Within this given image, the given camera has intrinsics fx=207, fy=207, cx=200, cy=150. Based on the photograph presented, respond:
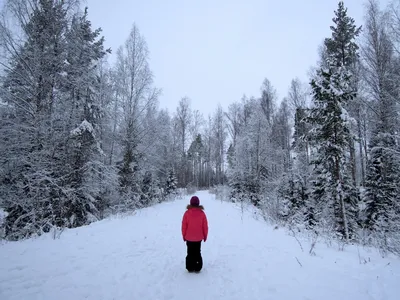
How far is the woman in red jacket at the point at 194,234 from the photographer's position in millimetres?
4422

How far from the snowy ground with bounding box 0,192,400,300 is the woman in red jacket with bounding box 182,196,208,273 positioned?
0.22 m

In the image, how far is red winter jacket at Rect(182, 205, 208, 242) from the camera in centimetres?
452

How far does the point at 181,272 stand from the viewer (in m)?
4.40

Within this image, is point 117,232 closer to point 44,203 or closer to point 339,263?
point 44,203

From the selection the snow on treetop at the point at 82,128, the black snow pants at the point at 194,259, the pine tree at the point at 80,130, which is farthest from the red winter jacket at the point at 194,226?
the snow on treetop at the point at 82,128

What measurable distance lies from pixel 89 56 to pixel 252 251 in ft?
40.8

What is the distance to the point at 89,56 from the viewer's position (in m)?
11.5

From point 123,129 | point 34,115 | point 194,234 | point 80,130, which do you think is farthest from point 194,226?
point 123,129

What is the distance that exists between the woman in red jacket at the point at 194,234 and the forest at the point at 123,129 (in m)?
4.80

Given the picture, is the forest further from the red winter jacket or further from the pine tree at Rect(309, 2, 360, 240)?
the red winter jacket

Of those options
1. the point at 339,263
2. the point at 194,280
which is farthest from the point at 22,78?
the point at 339,263

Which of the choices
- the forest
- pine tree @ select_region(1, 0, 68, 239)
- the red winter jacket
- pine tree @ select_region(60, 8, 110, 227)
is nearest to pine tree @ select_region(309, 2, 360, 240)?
the forest

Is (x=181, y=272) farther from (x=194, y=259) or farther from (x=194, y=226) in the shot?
(x=194, y=226)

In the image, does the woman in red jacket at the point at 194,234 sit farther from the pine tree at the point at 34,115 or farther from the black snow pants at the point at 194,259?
the pine tree at the point at 34,115
